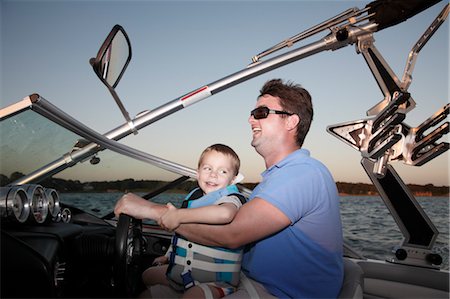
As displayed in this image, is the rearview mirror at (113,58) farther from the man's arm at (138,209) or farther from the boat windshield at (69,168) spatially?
the man's arm at (138,209)

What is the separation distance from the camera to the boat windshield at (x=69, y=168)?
146cm

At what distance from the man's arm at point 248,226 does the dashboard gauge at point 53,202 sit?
28.0 inches

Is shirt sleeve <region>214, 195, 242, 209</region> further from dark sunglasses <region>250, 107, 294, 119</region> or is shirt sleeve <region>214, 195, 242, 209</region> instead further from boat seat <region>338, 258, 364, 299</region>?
boat seat <region>338, 258, 364, 299</region>

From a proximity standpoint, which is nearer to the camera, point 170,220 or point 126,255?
point 126,255

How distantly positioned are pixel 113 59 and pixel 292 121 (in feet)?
3.31

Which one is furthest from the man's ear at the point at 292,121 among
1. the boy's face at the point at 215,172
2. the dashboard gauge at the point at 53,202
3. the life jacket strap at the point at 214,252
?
the dashboard gauge at the point at 53,202

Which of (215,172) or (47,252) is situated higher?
(215,172)

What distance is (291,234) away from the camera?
1404 mm

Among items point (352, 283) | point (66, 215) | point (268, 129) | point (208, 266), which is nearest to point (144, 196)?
point (66, 215)

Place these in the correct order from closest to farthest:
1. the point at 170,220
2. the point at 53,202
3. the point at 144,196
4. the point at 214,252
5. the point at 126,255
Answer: the point at 126,255
the point at 170,220
the point at 214,252
the point at 53,202
the point at 144,196

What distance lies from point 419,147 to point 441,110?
0.26 metres

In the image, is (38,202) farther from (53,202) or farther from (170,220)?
(170,220)

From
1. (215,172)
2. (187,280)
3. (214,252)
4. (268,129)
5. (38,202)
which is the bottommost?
(187,280)

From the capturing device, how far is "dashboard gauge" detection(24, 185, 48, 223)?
4.95 feet
